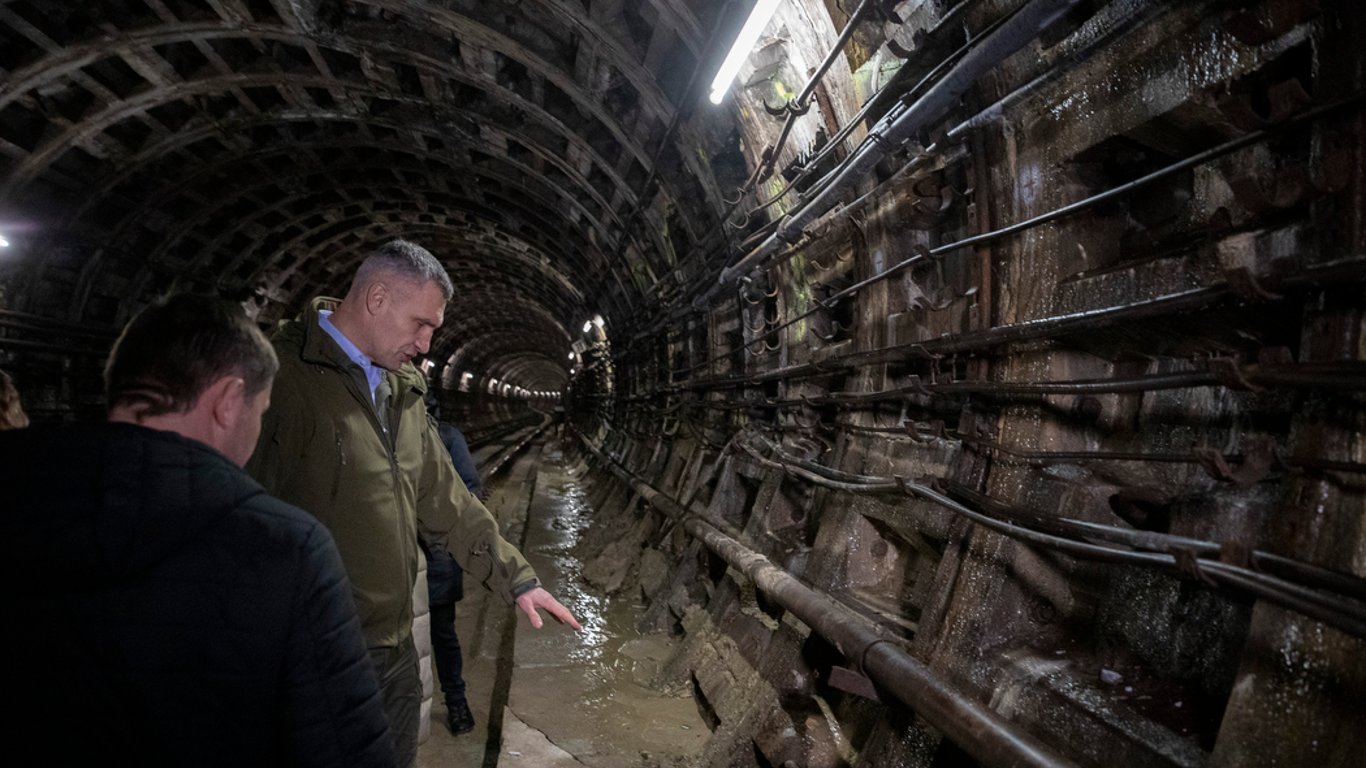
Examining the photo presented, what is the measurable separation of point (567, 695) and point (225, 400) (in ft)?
13.7

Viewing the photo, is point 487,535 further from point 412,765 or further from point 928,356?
point 928,356

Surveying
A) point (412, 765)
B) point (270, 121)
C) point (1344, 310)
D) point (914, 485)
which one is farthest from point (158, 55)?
point (1344, 310)

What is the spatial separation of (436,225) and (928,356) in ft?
52.6

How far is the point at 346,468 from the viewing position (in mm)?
2287

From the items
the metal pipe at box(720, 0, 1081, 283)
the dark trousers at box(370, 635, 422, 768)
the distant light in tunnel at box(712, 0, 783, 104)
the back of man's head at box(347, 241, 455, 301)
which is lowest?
the dark trousers at box(370, 635, 422, 768)

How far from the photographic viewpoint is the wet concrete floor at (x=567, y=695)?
13.1 feet

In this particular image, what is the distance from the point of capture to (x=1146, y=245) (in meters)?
2.77

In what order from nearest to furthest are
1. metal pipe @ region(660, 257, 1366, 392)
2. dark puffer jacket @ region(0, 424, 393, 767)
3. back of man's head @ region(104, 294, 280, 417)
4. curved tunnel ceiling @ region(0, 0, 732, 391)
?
dark puffer jacket @ region(0, 424, 393, 767) → back of man's head @ region(104, 294, 280, 417) → metal pipe @ region(660, 257, 1366, 392) → curved tunnel ceiling @ region(0, 0, 732, 391)

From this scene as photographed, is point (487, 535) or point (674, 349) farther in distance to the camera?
point (674, 349)

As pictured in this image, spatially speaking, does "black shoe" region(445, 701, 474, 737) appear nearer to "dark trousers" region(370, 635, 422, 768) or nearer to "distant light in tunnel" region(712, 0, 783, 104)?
"dark trousers" region(370, 635, 422, 768)

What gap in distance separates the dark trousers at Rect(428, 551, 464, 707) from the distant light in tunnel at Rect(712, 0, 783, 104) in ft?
12.0

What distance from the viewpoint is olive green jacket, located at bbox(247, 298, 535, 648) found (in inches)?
88.3

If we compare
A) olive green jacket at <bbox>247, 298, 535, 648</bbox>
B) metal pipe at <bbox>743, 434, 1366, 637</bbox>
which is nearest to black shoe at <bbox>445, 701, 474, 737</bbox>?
olive green jacket at <bbox>247, 298, 535, 648</bbox>

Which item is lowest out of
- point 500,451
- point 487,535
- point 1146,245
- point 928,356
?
point 500,451
